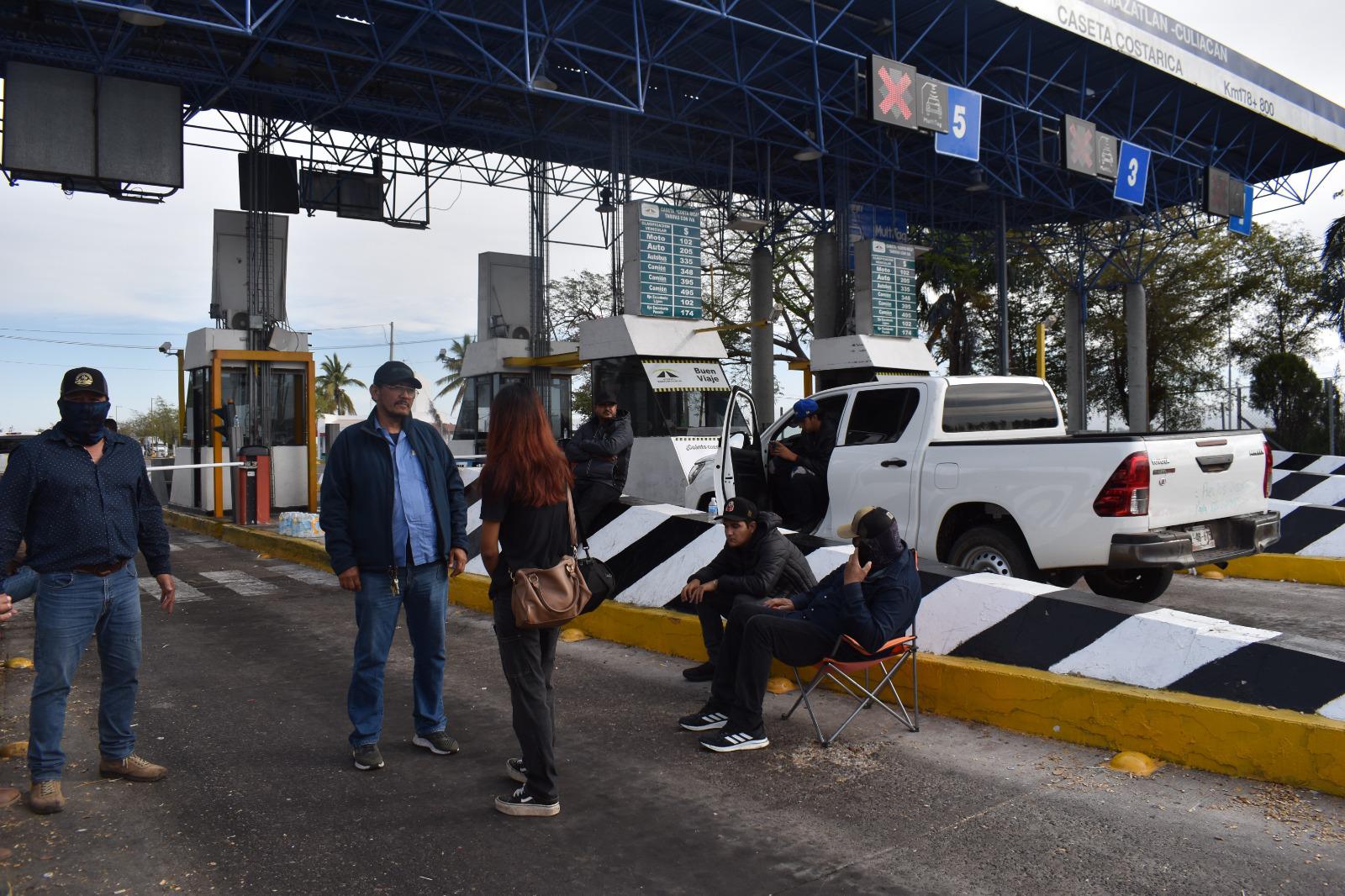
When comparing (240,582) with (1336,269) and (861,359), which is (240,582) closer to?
(861,359)

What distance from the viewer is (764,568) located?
5.68 metres

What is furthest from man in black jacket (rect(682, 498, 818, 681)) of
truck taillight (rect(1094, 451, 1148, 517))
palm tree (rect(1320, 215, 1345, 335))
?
palm tree (rect(1320, 215, 1345, 335))

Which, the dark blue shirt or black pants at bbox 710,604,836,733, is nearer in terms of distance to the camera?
the dark blue shirt

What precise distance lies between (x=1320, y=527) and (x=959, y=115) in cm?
1096

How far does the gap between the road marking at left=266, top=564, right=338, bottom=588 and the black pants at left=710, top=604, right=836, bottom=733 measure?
6536 millimetres

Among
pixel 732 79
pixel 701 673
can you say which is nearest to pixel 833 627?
pixel 701 673

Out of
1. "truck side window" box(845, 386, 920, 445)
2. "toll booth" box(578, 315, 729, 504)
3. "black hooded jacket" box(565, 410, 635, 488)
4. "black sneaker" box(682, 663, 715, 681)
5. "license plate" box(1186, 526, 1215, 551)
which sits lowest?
"black sneaker" box(682, 663, 715, 681)

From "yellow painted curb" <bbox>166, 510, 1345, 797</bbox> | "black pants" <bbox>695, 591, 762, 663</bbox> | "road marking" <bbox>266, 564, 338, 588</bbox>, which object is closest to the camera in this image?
"yellow painted curb" <bbox>166, 510, 1345, 797</bbox>

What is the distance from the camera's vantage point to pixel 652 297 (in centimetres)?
2053

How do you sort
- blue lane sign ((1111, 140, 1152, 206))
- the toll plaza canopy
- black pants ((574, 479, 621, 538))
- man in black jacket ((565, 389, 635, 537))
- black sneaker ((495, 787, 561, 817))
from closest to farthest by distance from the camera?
black sneaker ((495, 787, 561, 817)) → man in black jacket ((565, 389, 635, 537)) → black pants ((574, 479, 621, 538)) → the toll plaza canopy → blue lane sign ((1111, 140, 1152, 206))

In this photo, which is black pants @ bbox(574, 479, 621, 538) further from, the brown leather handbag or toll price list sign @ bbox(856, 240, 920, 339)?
toll price list sign @ bbox(856, 240, 920, 339)

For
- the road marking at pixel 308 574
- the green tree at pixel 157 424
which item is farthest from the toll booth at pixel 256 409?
the green tree at pixel 157 424

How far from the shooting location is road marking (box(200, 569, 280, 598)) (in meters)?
10.3

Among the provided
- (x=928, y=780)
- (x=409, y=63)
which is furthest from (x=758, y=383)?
(x=928, y=780)
